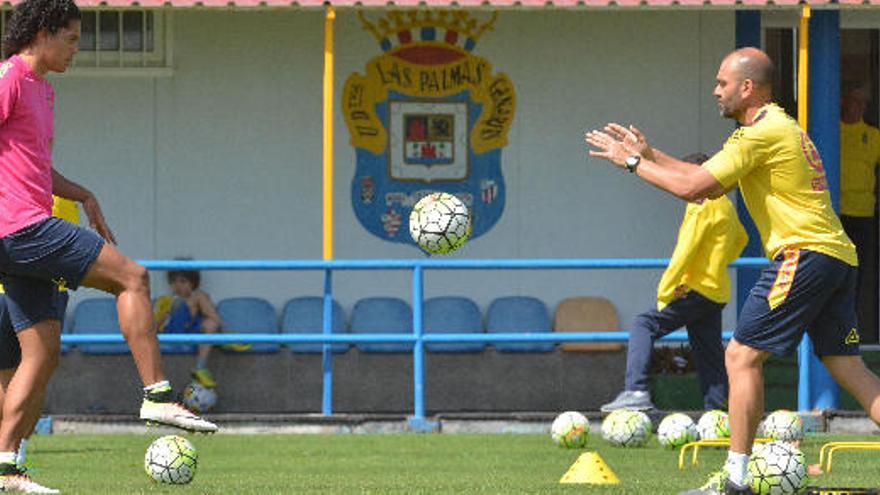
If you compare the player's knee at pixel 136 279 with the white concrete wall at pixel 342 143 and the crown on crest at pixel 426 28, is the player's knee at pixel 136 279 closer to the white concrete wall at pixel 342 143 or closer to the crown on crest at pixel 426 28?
the white concrete wall at pixel 342 143

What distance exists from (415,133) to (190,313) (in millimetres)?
2456

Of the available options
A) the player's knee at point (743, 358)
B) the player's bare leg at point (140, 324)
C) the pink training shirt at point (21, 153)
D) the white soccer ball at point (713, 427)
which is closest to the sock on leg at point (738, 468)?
the player's knee at point (743, 358)

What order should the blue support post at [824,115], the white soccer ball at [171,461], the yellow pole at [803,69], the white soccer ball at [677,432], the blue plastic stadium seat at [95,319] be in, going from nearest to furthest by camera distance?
1. the white soccer ball at [171,461]
2. the white soccer ball at [677,432]
3. the yellow pole at [803,69]
4. the blue support post at [824,115]
5. the blue plastic stadium seat at [95,319]

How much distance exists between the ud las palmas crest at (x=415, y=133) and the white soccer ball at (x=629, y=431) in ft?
14.9

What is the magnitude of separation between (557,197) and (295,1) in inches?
141

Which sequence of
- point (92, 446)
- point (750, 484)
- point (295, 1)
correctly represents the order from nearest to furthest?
point (750, 484), point (92, 446), point (295, 1)

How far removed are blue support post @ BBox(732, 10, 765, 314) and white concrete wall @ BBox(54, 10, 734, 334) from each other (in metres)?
0.12

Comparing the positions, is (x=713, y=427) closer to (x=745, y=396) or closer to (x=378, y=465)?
(x=378, y=465)

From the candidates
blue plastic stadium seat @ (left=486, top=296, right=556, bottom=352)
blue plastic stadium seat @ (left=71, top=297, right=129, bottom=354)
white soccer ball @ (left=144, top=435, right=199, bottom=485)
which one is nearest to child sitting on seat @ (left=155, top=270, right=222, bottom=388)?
blue plastic stadium seat @ (left=71, top=297, right=129, bottom=354)

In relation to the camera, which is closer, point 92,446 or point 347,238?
point 92,446

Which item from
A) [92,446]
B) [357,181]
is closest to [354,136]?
[357,181]

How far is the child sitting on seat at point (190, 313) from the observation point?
17547 mm

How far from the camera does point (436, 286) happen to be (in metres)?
18.5

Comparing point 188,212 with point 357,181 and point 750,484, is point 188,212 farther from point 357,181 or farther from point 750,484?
point 750,484
